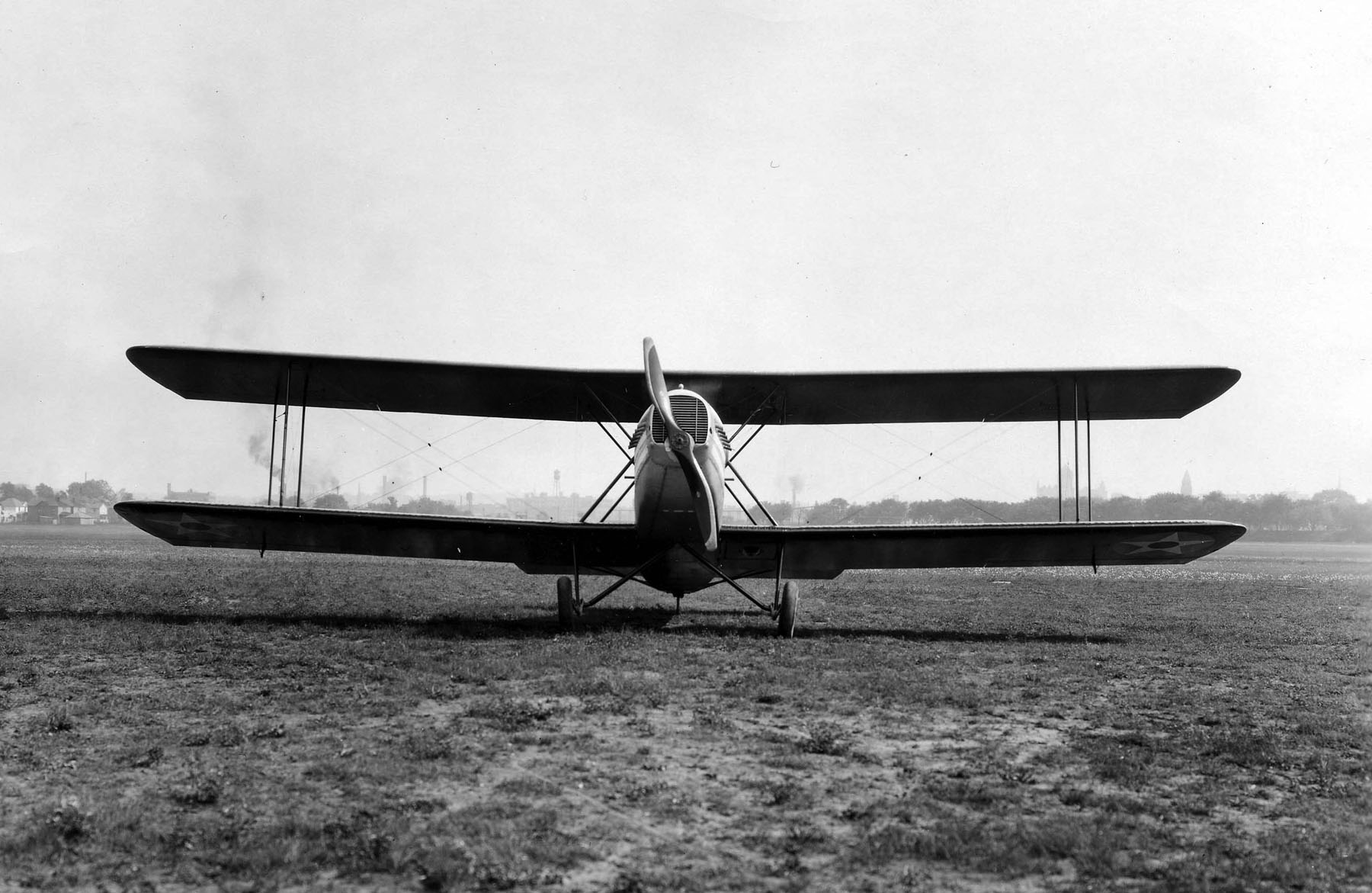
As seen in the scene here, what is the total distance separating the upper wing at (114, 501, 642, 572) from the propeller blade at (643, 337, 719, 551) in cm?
134

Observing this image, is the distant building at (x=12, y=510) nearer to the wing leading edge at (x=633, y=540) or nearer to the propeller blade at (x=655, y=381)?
the wing leading edge at (x=633, y=540)

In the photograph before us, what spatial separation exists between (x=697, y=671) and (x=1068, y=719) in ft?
11.2

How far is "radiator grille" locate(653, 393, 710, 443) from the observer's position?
432 inches

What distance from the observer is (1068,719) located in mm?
6855

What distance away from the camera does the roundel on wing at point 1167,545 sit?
11570mm

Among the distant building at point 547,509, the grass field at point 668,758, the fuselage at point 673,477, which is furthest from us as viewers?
the distant building at point 547,509

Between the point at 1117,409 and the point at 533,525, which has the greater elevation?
the point at 1117,409

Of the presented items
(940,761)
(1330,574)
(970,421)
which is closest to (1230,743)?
(940,761)

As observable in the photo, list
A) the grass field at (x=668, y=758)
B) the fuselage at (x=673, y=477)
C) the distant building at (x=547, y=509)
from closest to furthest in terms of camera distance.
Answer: the grass field at (x=668, y=758) < the fuselage at (x=673, y=477) < the distant building at (x=547, y=509)

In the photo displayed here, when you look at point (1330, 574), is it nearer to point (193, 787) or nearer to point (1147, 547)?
point (1147, 547)

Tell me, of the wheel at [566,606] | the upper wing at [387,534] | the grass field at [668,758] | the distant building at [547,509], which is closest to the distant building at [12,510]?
the distant building at [547,509]

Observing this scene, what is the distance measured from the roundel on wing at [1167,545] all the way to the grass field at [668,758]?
4.09 feet

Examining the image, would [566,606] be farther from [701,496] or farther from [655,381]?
[655,381]

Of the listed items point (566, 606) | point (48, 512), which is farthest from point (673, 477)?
point (48, 512)
